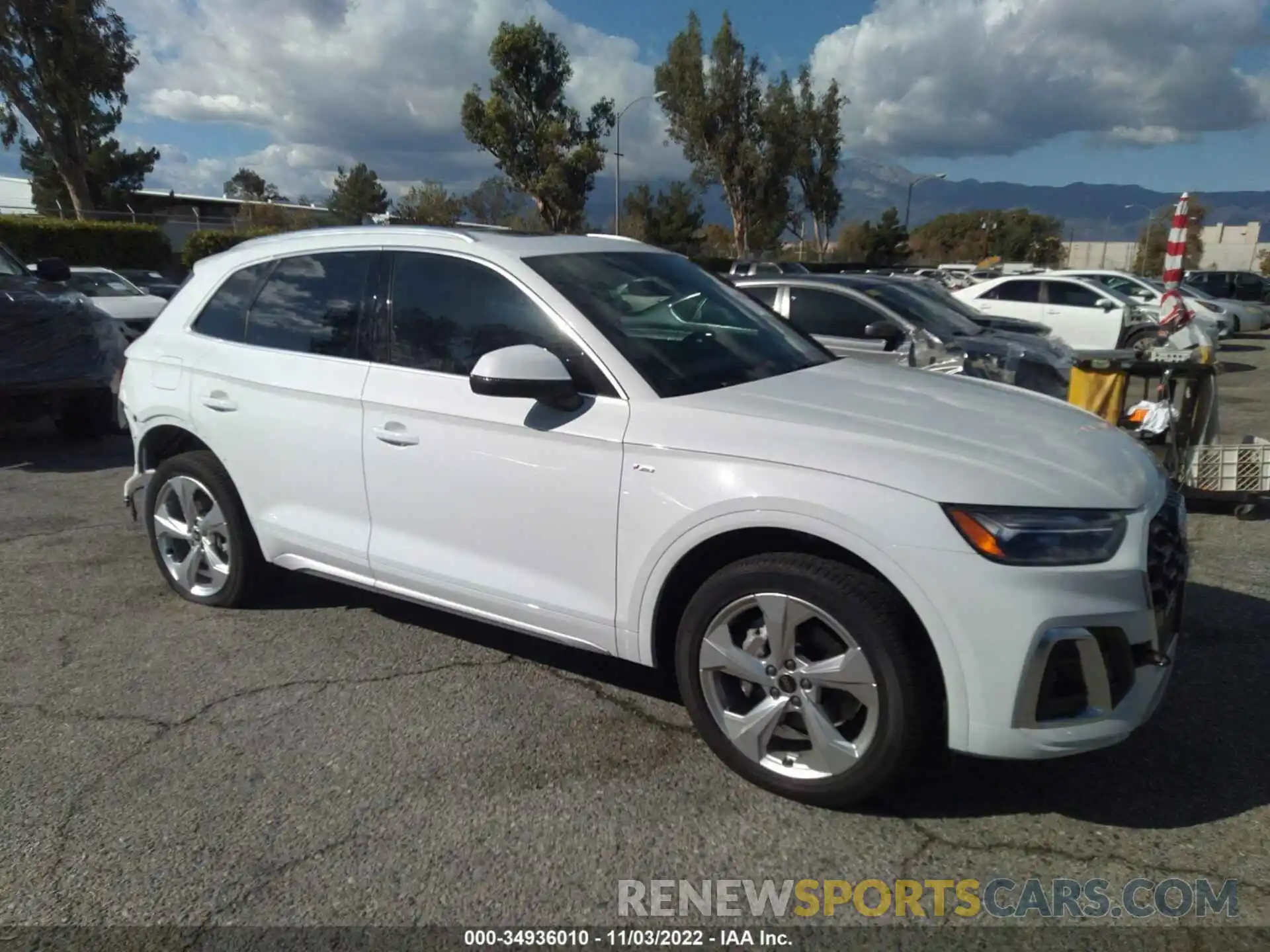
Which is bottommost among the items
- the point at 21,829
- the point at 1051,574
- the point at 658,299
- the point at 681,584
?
the point at 21,829

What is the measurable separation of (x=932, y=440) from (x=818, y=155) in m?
47.5

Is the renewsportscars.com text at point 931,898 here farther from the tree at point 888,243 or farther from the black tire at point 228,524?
the tree at point 888,243

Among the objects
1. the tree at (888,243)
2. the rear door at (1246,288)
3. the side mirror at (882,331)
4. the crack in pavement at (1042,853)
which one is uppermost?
the tree at (888,243)

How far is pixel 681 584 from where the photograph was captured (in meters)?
3.07

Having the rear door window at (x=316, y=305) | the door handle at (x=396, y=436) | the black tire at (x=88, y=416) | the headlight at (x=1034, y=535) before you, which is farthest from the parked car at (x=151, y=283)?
the headlight at (x=1034, y=535)

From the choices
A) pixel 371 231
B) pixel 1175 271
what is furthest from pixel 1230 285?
pixel 371 231

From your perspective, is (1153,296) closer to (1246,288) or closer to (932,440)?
(1246,288)

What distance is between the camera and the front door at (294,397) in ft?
12.3

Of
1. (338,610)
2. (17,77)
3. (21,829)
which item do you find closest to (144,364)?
(338,610)

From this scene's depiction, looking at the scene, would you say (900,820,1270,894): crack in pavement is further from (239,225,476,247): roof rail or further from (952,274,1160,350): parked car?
(952,274,1160,350): parked car

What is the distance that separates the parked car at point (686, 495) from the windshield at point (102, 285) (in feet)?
38.2

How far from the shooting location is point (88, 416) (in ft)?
27.9

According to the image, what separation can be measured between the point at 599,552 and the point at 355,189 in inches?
2320

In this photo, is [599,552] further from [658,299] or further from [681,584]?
[658,299]
